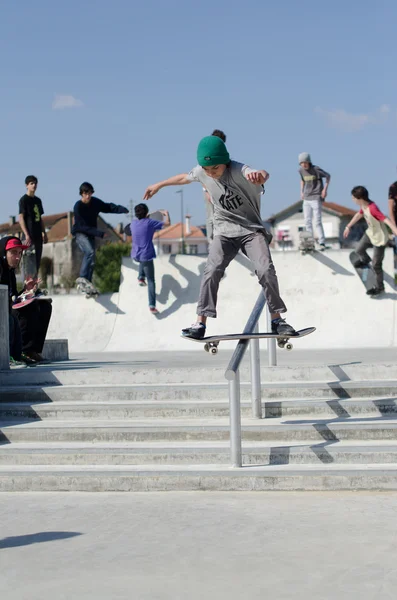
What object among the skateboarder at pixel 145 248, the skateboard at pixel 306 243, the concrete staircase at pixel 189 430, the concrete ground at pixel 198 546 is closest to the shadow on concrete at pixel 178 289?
the skateboarder at pixel 145 248

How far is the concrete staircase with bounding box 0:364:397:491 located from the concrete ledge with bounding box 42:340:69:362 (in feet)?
7.89

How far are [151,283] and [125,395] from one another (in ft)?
19.9

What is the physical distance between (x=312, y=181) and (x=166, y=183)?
720cm

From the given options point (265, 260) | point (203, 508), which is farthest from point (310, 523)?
point (265, 260)

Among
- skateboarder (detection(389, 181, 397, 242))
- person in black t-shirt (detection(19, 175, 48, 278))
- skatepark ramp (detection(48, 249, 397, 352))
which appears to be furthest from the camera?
skatepark ramp (detection(48, 249, 397, 352))

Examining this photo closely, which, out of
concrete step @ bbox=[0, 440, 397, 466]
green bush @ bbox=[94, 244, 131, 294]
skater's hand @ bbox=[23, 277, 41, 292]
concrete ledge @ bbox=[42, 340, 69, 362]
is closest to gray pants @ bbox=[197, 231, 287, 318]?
concrete step @ bbox=[0, 440, 397, 466]

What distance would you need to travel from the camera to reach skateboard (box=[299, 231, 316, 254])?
1348cm

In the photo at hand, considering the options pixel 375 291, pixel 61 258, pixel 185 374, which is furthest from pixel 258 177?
pixel 61 258

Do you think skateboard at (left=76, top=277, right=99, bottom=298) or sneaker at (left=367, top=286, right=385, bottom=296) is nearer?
sneaker at (left=367, top=286, right=385, bottom=296)

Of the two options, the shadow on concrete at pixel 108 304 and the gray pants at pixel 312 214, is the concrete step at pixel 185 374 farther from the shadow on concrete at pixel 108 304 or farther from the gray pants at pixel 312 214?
the gray pants at pixel 312 214

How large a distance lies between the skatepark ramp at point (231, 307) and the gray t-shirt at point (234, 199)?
606 centimetres

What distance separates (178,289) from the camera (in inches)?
544

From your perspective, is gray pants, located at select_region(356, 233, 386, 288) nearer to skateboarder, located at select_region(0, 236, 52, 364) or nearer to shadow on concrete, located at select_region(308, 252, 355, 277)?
shadow on concrete, located at select_region(308, 252, 355, 277)

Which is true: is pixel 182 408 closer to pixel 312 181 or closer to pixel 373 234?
pixel 373 234
